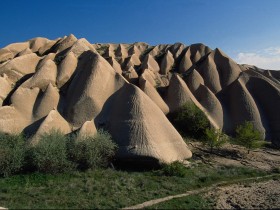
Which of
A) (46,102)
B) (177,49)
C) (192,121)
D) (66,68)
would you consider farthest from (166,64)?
(46,102)

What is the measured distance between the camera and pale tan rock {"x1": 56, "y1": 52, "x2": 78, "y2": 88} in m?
31.4

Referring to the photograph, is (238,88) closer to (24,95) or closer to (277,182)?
(277,182)

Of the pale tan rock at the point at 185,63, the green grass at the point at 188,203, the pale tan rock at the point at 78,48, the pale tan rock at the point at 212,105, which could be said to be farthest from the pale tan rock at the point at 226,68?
the green grass at the point at 188,203

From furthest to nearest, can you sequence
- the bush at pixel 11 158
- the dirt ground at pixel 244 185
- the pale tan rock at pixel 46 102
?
the pale tan rock at pixel 46 102
the bush at pixel 11 158
the dirt ground at pixel 244 185

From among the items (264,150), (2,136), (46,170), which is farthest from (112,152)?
(264,150)

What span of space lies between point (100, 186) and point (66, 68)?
16431 millimetres

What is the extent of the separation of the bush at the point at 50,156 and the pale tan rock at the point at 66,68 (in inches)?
419

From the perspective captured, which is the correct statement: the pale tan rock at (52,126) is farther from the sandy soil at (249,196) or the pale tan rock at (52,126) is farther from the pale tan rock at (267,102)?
the pale tan rock at (267,102)

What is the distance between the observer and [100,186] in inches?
740

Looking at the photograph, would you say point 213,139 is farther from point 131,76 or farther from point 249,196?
point 131,76

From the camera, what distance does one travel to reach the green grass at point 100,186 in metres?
16.3

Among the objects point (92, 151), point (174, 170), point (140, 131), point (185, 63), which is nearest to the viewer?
point (174, 170)

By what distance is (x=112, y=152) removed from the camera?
22.9 m

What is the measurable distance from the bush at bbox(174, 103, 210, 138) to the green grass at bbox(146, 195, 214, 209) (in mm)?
12486
